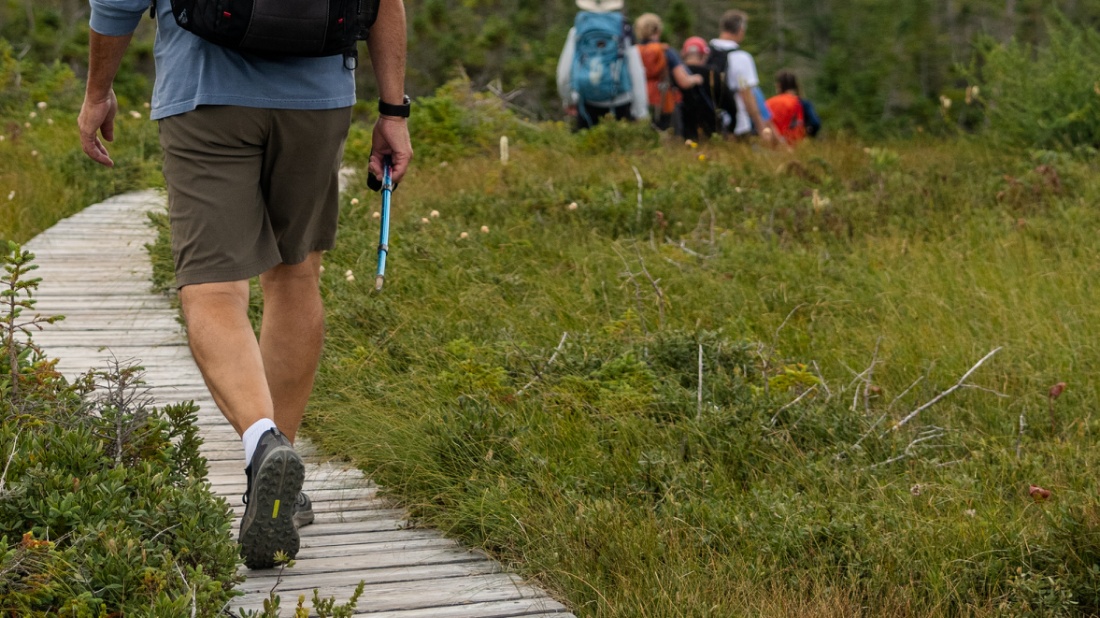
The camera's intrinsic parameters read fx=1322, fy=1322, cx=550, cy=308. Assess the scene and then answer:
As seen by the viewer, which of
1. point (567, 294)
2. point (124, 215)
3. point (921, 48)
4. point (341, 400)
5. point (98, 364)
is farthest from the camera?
point (921, 48)

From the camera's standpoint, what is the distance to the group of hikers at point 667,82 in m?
11.5

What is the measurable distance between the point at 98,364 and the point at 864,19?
19.0 m

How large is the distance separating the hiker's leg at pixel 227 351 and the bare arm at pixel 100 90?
0.55 meters

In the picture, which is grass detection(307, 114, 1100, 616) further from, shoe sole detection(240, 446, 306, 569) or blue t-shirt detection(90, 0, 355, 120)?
blue t-shirt detection(90, 0, 355, 120)

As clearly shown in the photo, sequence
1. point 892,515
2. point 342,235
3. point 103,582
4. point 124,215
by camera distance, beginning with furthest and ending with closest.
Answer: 1. point 124,215
2. point 342,235
3. point 892,515
4. point 103,582

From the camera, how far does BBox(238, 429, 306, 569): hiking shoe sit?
9.87 ft

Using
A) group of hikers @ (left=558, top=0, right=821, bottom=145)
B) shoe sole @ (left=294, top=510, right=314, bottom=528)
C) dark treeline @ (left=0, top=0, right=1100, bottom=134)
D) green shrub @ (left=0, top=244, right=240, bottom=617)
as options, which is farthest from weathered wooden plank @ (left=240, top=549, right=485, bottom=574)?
dark treeline @ (left=0, top=0, right=1100, bottom=134)

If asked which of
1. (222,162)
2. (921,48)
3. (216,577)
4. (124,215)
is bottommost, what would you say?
(921,48)

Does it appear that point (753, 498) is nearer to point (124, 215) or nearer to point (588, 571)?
point (588, 571)

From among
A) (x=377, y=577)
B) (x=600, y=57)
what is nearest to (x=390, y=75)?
(x=377, y=577)

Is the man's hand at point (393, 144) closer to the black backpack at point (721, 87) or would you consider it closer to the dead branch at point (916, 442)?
the dead branch at point (916, 442)

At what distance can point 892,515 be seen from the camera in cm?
364

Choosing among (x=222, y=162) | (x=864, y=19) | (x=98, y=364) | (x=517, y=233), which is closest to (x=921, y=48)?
(x=864, y=19)

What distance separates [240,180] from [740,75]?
8805 millimetres
